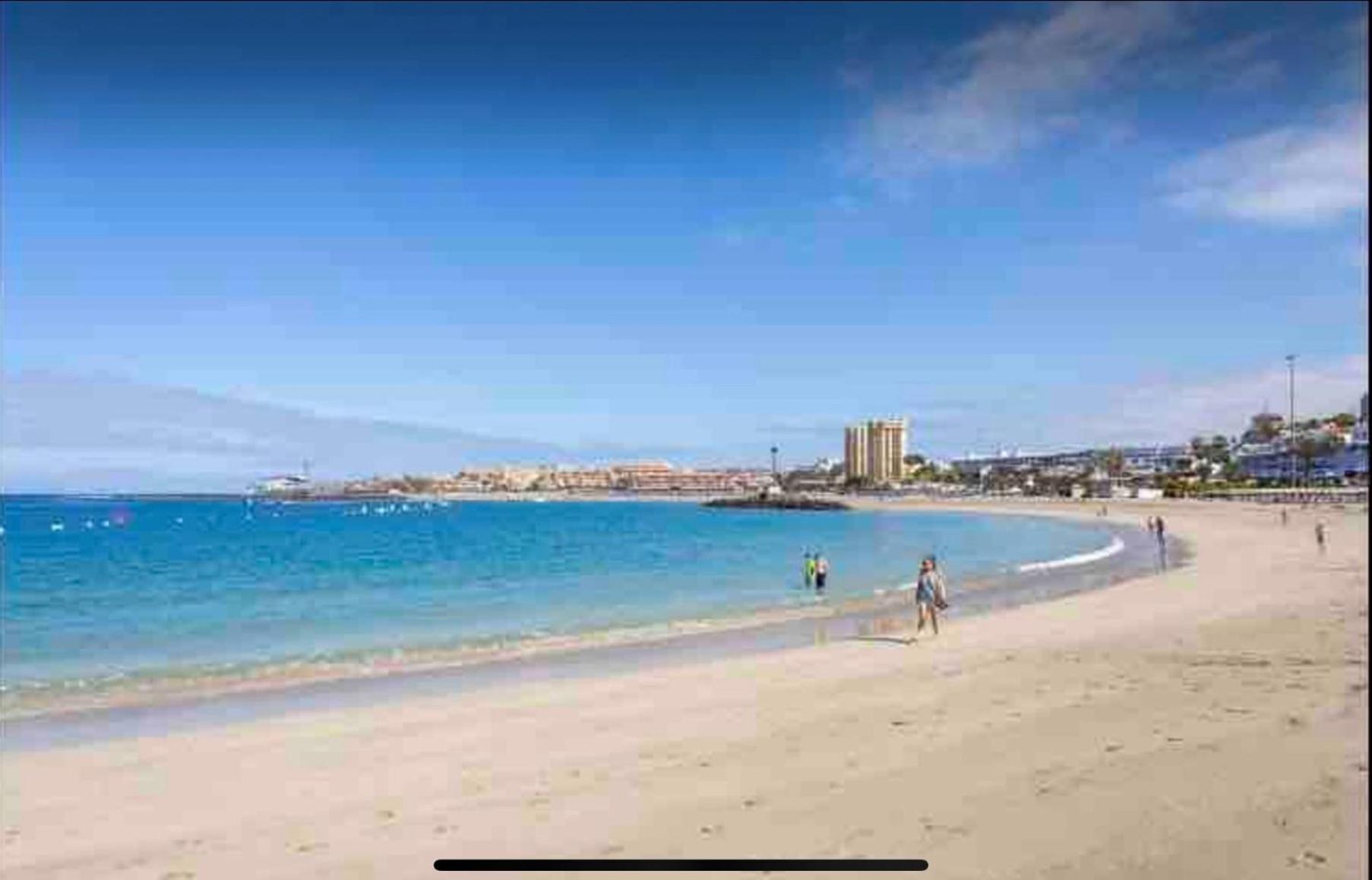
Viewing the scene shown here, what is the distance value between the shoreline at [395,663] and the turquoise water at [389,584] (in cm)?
59

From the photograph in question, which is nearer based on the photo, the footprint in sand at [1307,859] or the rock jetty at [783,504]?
the footprint in sand at [1307,859]

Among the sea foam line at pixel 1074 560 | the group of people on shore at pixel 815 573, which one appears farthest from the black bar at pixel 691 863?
the sea foam line at pixel 1074 560

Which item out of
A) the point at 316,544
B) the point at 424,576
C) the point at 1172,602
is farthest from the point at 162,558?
the point at 1172,602

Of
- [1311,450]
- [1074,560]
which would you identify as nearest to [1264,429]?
[1311,450]

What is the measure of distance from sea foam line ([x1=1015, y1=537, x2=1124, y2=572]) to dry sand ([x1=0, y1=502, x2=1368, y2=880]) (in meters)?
24.3

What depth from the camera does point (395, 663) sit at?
18641mm

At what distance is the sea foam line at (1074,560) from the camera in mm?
39781

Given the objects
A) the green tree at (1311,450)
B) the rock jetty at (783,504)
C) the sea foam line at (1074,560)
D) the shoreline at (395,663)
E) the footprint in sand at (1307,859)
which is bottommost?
the rock jetty at (783,504)

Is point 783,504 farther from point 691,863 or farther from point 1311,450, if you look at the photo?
point 691,863

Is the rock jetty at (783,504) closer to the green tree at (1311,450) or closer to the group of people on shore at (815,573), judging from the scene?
the green tree at (1311,450)

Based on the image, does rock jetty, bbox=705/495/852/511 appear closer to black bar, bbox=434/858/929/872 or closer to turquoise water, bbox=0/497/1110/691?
turquoise water, bbox=0/497/1110/691

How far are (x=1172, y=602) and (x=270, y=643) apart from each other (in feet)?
57.8

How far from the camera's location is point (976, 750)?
9.33 metres

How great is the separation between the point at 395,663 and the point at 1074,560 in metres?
31.5
